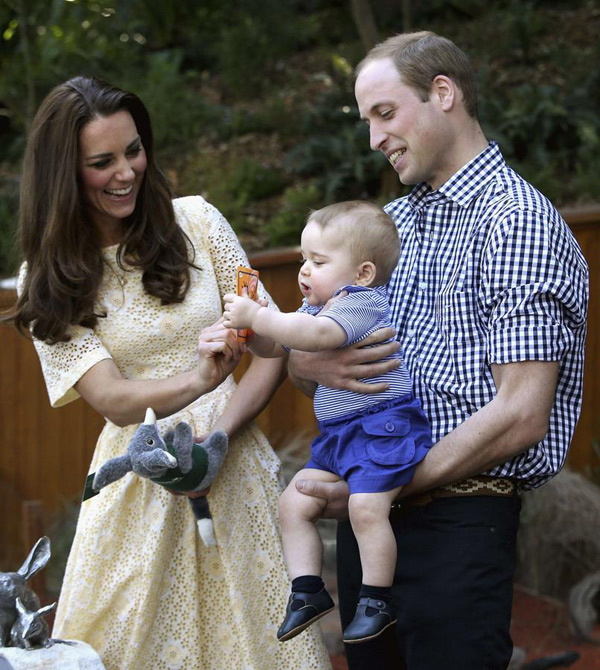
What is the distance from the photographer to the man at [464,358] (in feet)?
7.84

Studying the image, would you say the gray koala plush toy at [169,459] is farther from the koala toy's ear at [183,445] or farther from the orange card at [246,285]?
the orange card at [246,285]

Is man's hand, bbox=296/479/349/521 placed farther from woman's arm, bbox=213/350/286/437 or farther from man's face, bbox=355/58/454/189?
man's face, bbox=355/58/454/189

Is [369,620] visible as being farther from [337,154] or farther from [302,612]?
[337,154]

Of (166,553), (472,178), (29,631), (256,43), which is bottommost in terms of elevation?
(256,43)

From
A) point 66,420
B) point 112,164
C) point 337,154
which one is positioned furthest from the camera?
point 337,154

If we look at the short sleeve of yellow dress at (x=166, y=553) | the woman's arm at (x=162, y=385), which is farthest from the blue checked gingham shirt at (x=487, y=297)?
the short sleeve of yellow dress at (x=166, y=553)

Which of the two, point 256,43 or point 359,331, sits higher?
point 359,331

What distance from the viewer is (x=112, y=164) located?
117 inches

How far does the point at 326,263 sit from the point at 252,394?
552mm

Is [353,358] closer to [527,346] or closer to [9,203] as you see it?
[527,346]

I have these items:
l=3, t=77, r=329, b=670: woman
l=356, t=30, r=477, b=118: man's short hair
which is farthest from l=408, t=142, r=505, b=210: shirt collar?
l=3, t=77, r=329, b=670: woman

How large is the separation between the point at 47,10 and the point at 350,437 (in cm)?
744

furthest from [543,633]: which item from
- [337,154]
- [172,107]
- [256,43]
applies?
[256,43]

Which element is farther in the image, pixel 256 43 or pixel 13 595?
pixel 256 43
